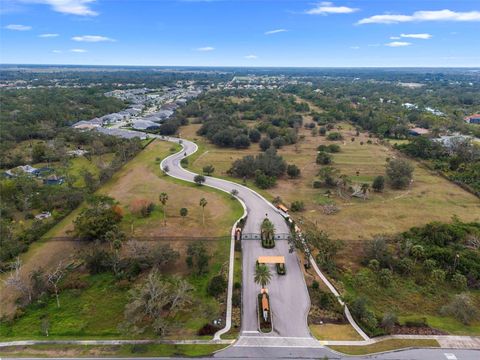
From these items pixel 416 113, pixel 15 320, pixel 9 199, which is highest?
pixel 416 113

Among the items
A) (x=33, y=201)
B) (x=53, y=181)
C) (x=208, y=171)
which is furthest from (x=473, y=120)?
(x=33, y=201)

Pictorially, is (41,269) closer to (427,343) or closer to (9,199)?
(9,199)

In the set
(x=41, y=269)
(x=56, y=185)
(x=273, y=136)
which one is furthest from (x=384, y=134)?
(x=41, y=269)

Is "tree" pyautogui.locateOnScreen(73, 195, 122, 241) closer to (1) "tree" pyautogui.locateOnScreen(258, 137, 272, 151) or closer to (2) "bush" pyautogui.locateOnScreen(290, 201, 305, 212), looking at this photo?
(2) "bush" pyautogui.locateOnScreen(290, 201, 305, 212)

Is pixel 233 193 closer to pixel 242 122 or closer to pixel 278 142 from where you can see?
pixel 278 142

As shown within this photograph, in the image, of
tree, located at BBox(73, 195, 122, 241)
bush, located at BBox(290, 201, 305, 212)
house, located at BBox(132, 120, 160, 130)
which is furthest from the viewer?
house, located at BBox(132, 120, 160, 130)

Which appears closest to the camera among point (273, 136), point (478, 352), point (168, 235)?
point (478, 352)

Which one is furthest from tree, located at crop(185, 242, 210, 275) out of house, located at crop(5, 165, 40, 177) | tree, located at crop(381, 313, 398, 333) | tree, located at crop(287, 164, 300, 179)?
house, located at crop(5, 165, 40, 177)
